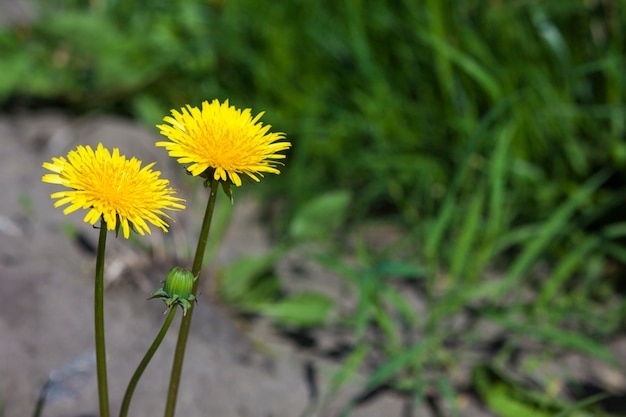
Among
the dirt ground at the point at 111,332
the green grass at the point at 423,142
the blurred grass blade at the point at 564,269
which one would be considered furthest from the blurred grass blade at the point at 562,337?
the dirt ground at the point at 111,332

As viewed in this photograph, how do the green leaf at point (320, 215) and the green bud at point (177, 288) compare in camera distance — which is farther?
the green leaf at point (320, 215)

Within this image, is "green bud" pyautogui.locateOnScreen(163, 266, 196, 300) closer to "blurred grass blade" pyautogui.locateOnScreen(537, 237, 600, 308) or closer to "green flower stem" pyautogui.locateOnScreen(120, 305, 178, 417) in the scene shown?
"green flower stem" pyautogui.locateOnScreen(120, 305, 178, 417)

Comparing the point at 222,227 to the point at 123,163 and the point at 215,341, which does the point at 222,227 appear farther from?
the point at 123,163

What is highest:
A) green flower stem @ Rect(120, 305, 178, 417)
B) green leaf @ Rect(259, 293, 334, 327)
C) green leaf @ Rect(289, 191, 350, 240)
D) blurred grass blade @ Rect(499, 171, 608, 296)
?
green leaf @ Rect(289, 191, 350, 240)

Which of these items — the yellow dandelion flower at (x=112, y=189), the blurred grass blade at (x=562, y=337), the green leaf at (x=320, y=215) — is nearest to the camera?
the yellow dandelion flower at (x=112, y=189)

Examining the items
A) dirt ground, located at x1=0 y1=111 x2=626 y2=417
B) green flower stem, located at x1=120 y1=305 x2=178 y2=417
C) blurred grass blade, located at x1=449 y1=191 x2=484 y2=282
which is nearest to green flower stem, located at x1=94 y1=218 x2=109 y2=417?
green flower stem, located at x1=120 y1=305 x2=178 y2=417

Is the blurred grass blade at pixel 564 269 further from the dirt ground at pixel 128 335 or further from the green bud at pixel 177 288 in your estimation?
the green bud at pixel 177 288
